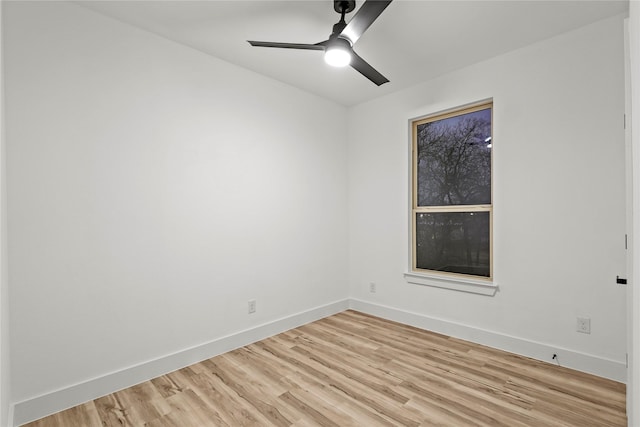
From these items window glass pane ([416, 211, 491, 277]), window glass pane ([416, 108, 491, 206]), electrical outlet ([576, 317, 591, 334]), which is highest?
window glass pane ([416, 108, 491, 206])

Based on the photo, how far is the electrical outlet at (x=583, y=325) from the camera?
2463mm

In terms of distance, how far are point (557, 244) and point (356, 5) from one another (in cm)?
241

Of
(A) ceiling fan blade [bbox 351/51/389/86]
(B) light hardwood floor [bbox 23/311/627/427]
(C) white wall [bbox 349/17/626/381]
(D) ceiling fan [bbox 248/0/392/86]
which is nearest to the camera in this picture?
(D) ceiling fan [bbox 248/0/392/86]

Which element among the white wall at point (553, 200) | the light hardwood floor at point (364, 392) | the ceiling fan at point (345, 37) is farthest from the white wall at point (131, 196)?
the white wall at point (553, 200)

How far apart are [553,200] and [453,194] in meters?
0.89

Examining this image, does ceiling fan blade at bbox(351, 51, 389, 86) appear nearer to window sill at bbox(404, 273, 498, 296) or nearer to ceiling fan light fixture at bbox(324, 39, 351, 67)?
ceiling fan light fixture at bbox(324, 39, 351, 67)

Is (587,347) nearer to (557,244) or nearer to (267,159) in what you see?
(557,244)

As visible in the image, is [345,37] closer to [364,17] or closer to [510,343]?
[364,17]

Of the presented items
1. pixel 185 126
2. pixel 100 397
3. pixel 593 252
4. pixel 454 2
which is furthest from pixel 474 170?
pixel 100 397

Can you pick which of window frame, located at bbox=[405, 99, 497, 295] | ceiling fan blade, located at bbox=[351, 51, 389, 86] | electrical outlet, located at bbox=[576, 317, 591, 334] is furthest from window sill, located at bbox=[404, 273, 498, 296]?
ceiling fan blade, located at bbox=[351, 51, 389, 86]

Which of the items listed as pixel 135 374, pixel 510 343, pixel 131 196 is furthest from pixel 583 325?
pixel 131 196

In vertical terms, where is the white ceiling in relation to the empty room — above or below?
above

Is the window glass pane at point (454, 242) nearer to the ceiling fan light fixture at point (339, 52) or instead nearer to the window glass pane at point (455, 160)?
the window glass pane at point (455, 160)

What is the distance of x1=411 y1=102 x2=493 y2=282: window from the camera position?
123 inches
